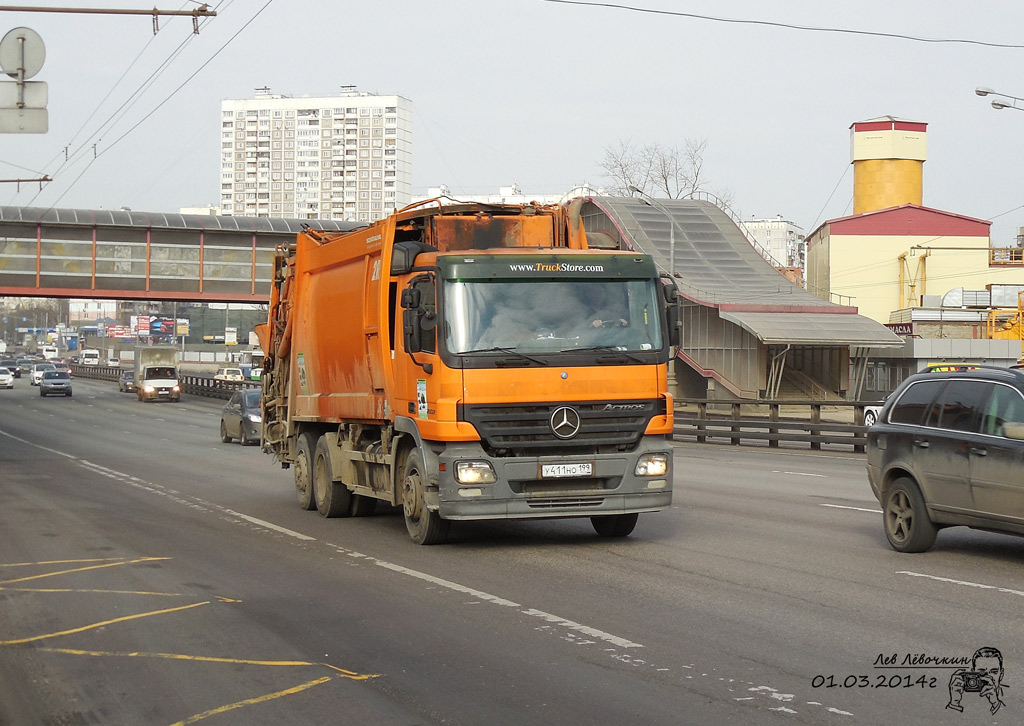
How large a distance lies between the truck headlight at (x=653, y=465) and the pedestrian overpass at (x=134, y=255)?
4575 cm

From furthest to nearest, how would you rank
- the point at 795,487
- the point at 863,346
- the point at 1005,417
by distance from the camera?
the point at 863,346 → the point at 795,487 → the point at 1005,417

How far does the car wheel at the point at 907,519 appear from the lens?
11.4 metres

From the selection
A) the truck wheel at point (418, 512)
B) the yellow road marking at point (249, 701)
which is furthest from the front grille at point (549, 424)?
the yellow road marking at point (249, 701)

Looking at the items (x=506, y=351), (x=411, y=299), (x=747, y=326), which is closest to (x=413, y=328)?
(x=411, y=299)

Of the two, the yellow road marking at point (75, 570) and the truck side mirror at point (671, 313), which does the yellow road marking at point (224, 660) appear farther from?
the truck side mirror at point (671, 313)

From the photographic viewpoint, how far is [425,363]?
1179 centimetres

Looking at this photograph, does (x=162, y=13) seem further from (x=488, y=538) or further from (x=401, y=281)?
(x=488, y=538)

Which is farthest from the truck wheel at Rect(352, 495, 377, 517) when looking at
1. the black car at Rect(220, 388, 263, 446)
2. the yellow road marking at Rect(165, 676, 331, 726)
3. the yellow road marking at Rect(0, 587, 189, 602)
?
the black car at Rect(220, 388, 263, 446)

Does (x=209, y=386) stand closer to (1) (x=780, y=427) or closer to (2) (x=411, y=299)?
(1) (x=780, y=427)

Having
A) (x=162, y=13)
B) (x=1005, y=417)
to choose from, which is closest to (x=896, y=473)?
(x=1005, y=417)

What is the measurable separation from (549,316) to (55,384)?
222ft

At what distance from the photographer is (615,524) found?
13047mm

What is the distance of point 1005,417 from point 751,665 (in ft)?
15.5

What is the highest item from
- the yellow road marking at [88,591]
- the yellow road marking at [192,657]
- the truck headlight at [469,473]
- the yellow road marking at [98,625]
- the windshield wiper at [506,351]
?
the windshield wiper at [506,351]
